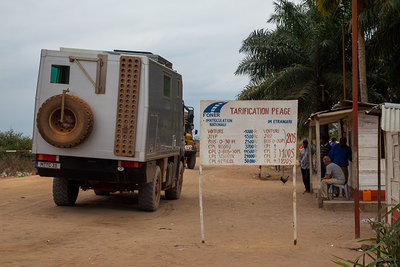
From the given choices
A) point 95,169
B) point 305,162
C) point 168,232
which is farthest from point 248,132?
point 305,162

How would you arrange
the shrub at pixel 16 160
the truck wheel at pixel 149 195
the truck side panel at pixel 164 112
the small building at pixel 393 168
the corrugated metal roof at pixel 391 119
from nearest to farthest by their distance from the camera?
1. the corrugated metal roof at pixel 391 119
2. the small building at pixel 393 168
3. the truck side panel at pixel 164 112
4. the truck wheel at pixel 149 195
5. the shrub at pixel 16 160

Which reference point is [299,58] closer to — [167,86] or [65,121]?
[167,86]

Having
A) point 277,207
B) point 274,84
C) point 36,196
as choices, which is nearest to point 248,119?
point 277,207

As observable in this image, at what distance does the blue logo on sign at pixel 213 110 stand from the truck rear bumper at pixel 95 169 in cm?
269

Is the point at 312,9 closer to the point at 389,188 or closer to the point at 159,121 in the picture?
the point at 159,121

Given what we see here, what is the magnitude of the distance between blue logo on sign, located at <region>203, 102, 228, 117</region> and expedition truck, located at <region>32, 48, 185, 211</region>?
229cm

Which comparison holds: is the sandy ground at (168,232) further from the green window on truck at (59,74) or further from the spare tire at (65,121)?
the green window on truck at (59,74)

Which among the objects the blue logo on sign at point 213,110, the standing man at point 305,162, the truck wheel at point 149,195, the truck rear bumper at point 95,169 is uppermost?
the blue logo on sign at point 213,110

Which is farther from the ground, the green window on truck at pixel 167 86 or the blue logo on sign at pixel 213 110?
the green window on truck at pixel 167 86

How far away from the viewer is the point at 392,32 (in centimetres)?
1945

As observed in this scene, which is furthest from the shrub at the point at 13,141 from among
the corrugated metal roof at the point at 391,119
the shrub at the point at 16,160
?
the corrugated metal roof at the point at 391,119

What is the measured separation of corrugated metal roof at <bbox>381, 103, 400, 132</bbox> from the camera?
23.7 ft

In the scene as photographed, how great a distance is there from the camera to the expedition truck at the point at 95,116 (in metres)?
10.9

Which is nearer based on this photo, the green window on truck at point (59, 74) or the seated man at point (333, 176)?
the green window on truck at point (59, 74)
